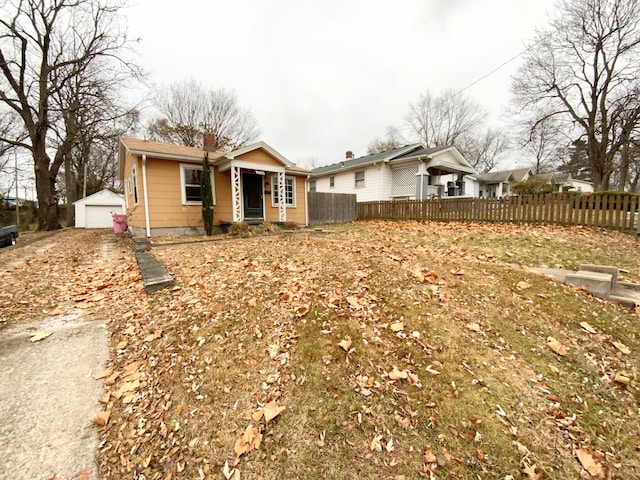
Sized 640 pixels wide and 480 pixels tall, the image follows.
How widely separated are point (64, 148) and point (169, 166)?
1294 cm

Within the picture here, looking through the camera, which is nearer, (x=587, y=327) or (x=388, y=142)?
(x=587, y=327)

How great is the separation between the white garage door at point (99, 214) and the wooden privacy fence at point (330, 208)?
19416mm

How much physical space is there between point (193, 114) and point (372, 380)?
28032 mm

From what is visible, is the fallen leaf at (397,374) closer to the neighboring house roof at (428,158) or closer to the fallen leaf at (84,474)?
the fallen leaf at (84,474)

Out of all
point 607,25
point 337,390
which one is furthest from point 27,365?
point 607,25

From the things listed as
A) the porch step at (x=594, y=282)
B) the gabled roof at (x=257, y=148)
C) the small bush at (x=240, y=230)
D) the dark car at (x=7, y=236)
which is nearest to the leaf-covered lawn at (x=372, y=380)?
the porch step at (x=594, y=282)

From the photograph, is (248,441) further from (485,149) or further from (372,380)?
(485,149)

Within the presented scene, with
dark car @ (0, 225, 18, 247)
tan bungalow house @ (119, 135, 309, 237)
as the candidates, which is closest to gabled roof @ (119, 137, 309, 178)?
tan bungalow house @ (119, 135, 309, 237)

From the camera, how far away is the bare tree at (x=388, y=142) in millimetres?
34281

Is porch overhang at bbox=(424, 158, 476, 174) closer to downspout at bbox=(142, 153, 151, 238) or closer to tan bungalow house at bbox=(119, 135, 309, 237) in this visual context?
tan bungalow house at bbox=(119, 135, 309, 237)

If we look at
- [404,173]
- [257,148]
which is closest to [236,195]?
[257,148]

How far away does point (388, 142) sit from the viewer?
115 ft

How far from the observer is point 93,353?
278 cm

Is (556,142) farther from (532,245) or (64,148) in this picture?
(64,148)
